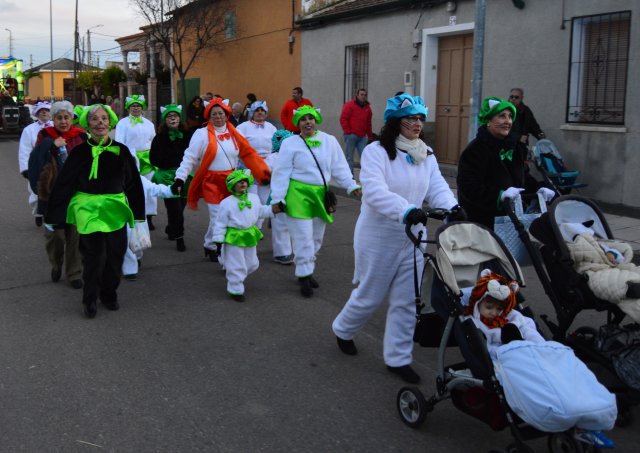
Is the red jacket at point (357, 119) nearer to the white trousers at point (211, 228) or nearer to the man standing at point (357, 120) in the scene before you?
the man standing at point (357, 120)

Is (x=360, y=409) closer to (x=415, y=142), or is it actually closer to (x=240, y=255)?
(x=415, y=142)

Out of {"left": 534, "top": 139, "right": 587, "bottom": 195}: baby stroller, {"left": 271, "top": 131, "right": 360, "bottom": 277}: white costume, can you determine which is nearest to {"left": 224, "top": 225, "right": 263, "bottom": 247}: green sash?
{"left": 271, "top": 131, "right": 360, "bottom": 277}: white costume

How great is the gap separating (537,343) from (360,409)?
131 centimetres

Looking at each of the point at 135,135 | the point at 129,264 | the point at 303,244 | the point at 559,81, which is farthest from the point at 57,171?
the point at 559,81

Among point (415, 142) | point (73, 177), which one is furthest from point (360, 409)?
point (73, 177)

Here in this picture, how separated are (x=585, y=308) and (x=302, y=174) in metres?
3.26

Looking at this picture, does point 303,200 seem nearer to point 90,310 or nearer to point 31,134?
point 90,310

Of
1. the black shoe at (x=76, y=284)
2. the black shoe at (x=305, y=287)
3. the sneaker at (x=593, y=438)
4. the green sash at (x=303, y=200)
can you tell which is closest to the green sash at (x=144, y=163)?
the black shoe at (x=76, y=284)

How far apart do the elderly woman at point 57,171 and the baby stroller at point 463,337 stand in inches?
164

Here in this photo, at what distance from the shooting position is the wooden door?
14.7 metres

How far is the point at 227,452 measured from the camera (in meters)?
3.87

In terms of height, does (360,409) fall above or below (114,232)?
below

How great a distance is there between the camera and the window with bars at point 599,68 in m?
11.3

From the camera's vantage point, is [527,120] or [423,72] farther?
[423,72]
